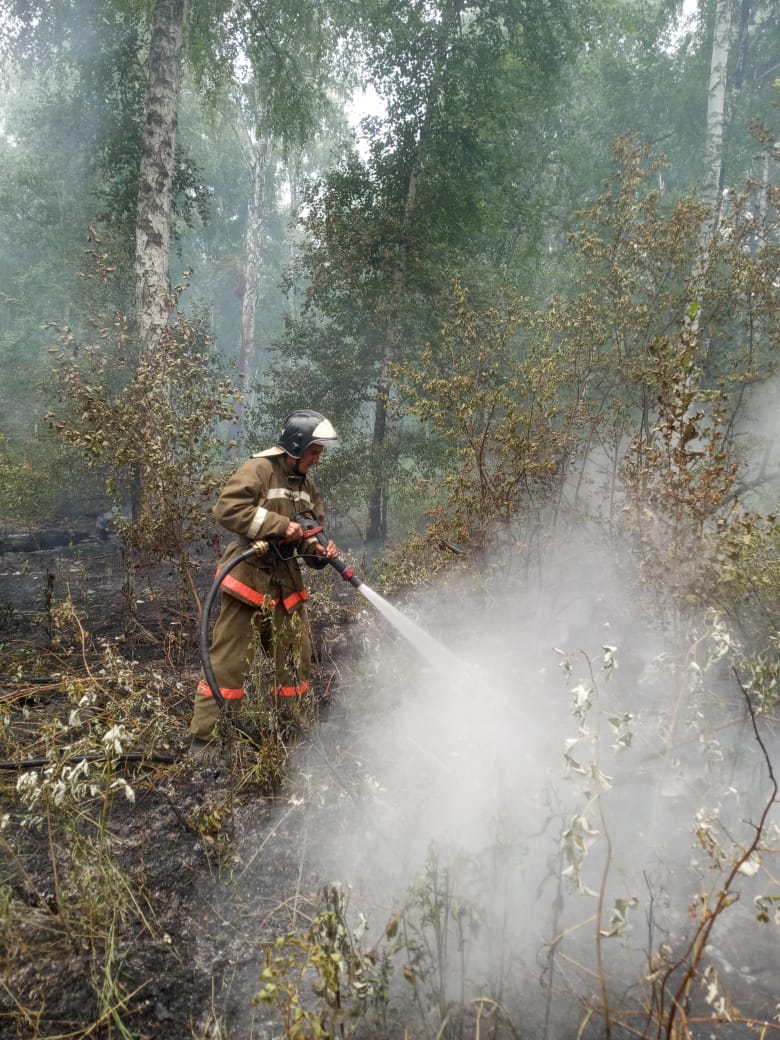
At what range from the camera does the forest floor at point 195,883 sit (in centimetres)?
190

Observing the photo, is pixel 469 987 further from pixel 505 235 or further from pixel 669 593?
pixel 505 235

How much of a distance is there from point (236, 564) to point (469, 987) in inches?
84.2

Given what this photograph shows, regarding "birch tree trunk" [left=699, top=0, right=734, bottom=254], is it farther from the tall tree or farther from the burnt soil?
the burnt soil

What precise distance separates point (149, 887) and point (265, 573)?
1555 millimetres

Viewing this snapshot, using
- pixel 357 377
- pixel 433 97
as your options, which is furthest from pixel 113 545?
pixel 433 97

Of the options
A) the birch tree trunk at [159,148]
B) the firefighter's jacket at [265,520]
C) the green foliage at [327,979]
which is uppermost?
the birch tree trunk at [159,148]

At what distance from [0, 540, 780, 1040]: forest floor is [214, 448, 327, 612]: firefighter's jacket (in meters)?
0.77

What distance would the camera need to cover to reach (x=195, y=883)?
98.6 inches

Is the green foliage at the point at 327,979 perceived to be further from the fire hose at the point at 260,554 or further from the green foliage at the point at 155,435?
the green foliage at the point at 155,435

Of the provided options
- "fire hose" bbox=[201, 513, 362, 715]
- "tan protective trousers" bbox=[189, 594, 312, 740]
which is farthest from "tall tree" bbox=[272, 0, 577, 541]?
Answer: "tan protective trousers" bbox=[189, 594, 312, 740]

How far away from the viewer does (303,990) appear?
6.66 ft

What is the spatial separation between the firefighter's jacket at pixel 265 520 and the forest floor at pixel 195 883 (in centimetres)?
77

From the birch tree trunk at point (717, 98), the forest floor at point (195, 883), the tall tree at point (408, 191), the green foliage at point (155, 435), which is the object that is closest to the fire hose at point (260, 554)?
the forest floor at point (195, 883)

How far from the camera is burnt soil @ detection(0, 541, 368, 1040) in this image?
6.45ft
